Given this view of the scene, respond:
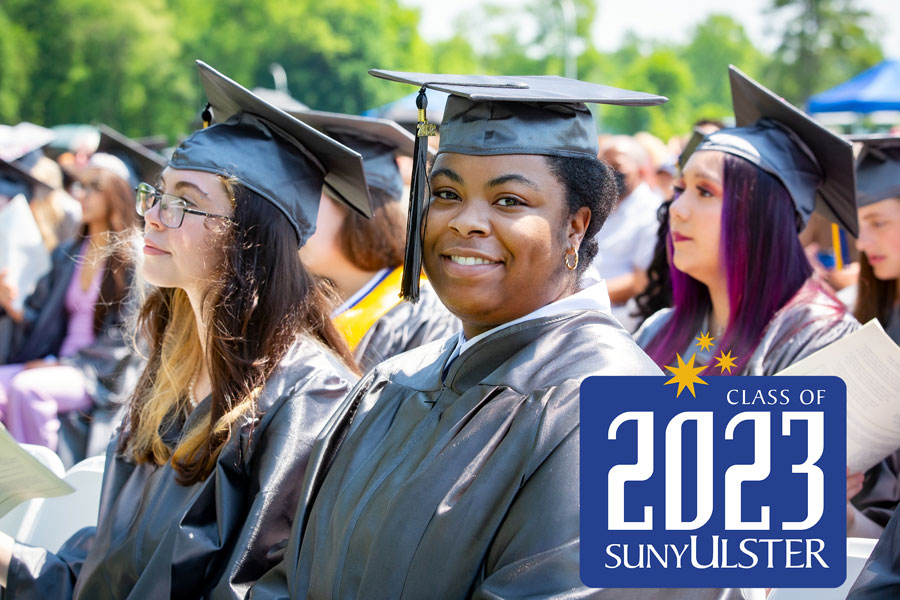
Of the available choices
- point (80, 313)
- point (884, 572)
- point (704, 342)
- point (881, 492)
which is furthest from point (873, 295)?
point (80, 313)

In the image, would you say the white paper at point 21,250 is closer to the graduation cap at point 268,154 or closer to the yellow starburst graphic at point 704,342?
the graduation cap at point 268,154

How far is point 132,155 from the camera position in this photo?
19.1ft

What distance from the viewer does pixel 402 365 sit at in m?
2.19

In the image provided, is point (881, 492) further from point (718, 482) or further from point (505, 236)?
point (505, 236)

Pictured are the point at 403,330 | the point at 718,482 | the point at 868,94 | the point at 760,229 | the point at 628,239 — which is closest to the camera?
the point at 718,482

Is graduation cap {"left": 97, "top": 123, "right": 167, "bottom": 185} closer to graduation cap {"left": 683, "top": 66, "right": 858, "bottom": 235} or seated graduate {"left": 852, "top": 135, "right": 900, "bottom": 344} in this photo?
graduation cap {"left": 683, "top": 66, "right": 858, "bottom": 235}

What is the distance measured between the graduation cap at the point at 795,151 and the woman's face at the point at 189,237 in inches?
62.5

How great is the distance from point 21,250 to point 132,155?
825 mm

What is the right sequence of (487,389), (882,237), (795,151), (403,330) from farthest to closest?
(403,330) < (882,237) < (795,151) < (487,389)

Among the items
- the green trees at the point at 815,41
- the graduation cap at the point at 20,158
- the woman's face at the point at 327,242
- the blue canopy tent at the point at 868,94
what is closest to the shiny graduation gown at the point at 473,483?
the woman's face at the point at 327,242

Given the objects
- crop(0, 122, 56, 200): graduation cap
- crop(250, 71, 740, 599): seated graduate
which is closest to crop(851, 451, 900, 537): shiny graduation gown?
crop(250, 71, 740, 599): seated graduate

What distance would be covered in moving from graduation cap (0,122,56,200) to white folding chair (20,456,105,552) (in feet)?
13.4

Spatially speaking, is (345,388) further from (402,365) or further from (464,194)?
(464,194)

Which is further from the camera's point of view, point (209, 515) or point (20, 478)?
point (209, 515)
